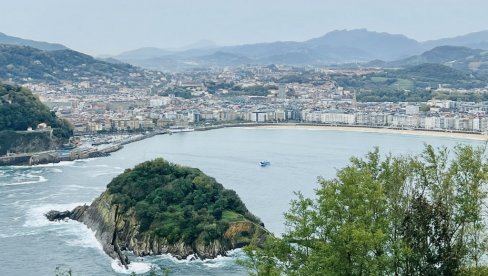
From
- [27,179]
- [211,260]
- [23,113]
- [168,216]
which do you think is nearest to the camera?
[211,260]

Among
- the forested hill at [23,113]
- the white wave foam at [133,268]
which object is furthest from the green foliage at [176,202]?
the forested hill at [23,113]

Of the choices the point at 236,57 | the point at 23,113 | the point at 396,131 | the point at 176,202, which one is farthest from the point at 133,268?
the point at 236,57

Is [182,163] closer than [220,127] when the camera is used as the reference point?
Yes

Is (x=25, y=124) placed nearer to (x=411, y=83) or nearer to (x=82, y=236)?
(x=82, y=236)

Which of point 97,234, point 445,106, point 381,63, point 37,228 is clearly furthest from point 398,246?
point 381,63

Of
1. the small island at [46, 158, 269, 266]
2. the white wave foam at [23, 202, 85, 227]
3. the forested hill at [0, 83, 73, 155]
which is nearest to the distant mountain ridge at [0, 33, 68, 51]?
the forested hill at [0, 83, 73, 155]

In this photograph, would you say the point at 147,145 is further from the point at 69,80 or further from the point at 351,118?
the point at 69,80
